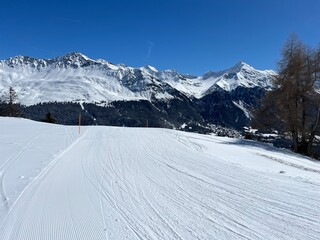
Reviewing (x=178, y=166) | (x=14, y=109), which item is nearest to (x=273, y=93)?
(x=178, y=166)

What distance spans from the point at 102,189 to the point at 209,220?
11.0 feet

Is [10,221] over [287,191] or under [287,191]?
under

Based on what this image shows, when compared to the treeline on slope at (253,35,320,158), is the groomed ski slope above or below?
below

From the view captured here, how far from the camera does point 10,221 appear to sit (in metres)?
5.92

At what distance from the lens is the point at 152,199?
277 inches

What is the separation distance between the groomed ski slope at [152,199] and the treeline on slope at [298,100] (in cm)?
1410

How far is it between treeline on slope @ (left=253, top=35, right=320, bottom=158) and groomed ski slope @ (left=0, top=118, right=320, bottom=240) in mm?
14099

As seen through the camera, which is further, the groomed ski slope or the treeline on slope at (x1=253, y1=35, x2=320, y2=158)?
the treeline on slope at (x1=253, y1=35, x2=320, y2=158)

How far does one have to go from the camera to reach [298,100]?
2475 centimetres

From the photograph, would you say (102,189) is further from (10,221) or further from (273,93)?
(273,93)

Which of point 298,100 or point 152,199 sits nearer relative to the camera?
point 152,199

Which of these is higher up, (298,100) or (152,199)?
(298,100)

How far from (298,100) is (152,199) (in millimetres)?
21582

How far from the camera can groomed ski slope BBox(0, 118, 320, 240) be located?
5.32 metres
